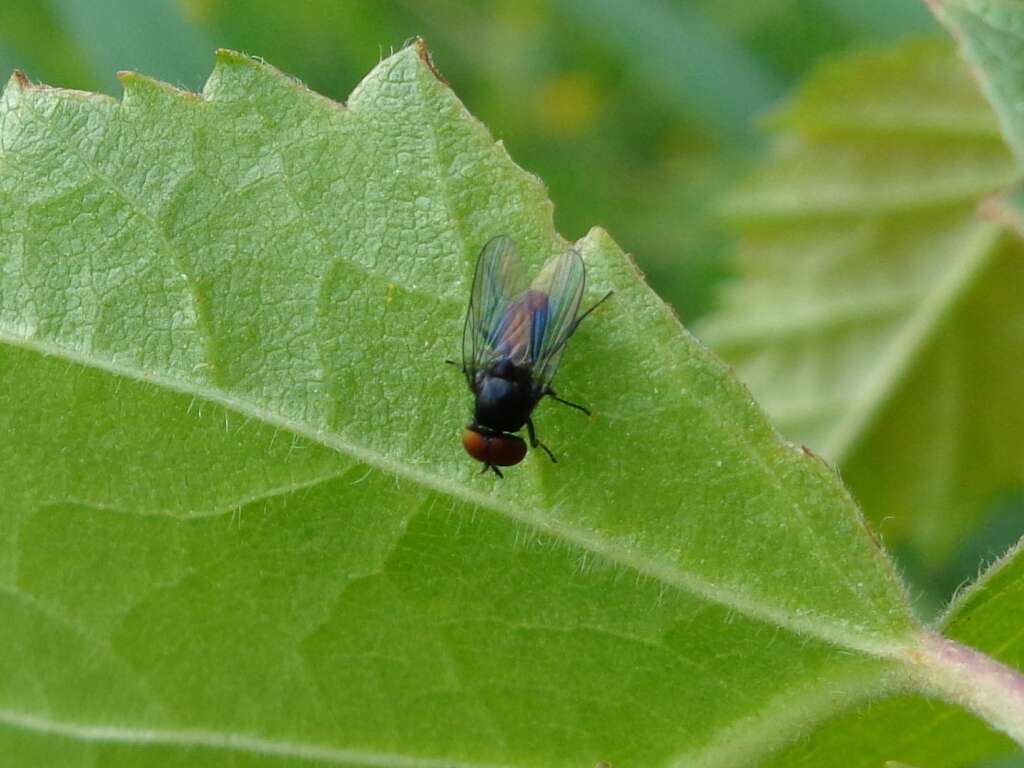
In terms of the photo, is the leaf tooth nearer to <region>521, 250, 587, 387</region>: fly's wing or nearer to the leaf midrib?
the leaf midrib

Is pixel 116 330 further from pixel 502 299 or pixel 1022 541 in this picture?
pixel 1022 541

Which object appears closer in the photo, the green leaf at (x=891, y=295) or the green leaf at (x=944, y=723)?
the green leaf at (x=944, y=723)

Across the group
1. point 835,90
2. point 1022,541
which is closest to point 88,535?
point 1022,541

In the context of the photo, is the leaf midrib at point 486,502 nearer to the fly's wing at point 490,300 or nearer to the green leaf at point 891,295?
the fly's wing at point 490,300

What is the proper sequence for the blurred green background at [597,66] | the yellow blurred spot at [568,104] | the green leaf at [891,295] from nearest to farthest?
the green leaf at [891,295] → the blurred green background at [597,66] → the yellow blurred spot at [568,104]

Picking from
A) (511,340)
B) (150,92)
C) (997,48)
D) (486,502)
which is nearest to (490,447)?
(486,502)

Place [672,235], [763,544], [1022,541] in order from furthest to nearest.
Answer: [672,235]
[763,544]
[1022,541]

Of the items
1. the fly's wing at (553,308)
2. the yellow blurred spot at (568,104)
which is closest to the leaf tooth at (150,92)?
the fly's wing at (553,308)
